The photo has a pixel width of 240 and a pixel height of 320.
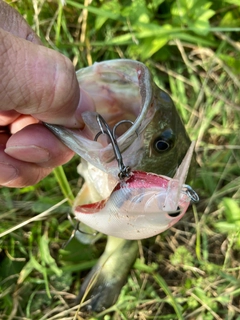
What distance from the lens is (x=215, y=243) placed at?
2.90 meters

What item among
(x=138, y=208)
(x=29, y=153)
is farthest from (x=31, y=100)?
(x=138, y=208)

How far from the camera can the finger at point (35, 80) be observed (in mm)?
1381

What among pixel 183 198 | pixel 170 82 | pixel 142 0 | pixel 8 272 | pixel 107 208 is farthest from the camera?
pixel 170 82

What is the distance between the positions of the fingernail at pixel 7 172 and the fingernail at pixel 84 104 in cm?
50

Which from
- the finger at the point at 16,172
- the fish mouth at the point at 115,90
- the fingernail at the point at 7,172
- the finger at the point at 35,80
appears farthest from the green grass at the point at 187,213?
the finger at the point at 35,80

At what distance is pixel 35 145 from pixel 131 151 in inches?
17.2

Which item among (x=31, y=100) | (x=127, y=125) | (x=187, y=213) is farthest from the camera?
(x=187, y=213)

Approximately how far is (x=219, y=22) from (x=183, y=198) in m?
2.26

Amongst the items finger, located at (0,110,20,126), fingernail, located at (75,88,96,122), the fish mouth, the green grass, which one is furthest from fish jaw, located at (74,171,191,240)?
the green grass

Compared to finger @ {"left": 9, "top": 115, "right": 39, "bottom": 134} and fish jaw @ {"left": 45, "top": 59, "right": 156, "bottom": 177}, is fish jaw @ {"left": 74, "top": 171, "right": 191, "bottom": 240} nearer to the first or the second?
fish jaw @ {"left": 45, "top": 59, "right": 156, "bottom": 177}

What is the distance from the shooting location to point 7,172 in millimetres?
2004

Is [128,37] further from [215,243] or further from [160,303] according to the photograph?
[160,303]

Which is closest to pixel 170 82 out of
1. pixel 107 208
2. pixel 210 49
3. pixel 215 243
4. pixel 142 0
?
pixel 210 49

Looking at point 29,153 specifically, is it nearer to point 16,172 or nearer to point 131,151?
point 16,172
